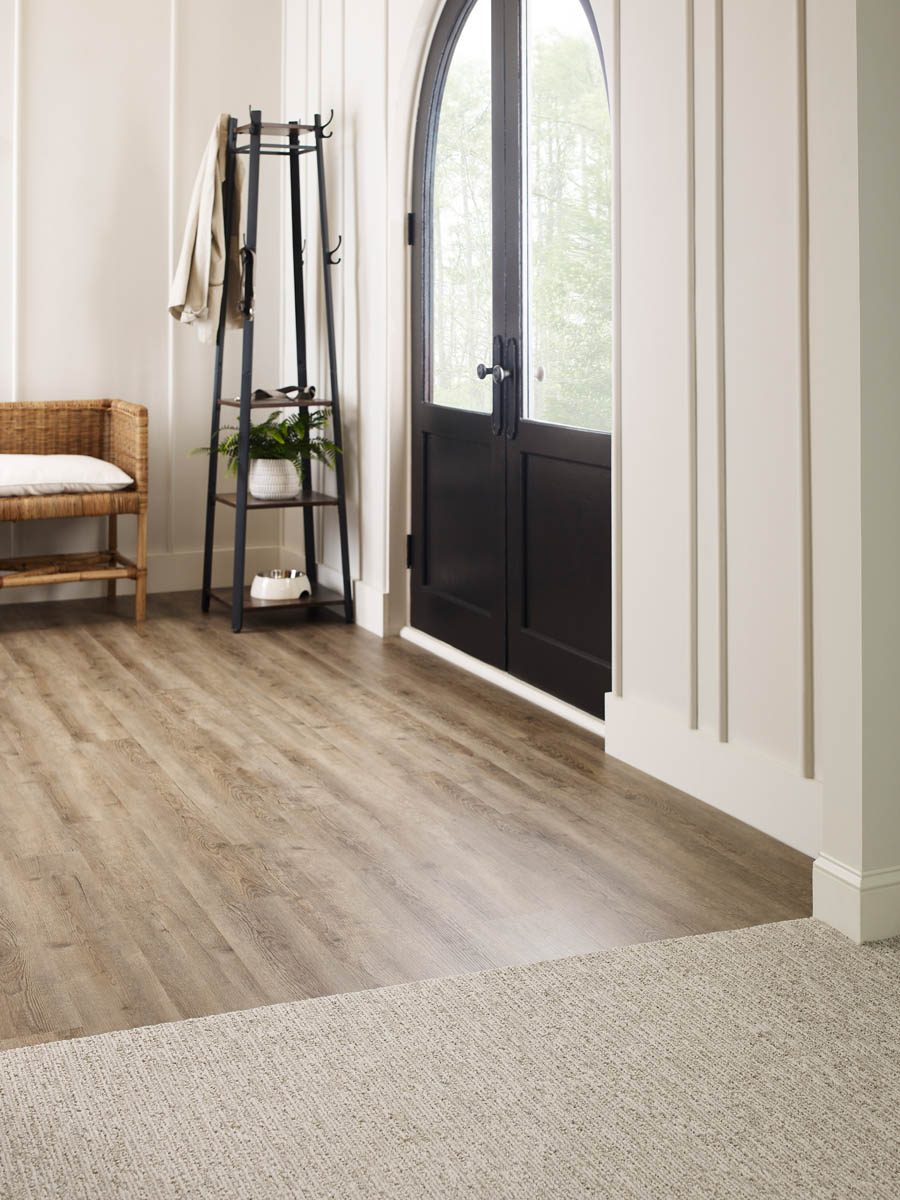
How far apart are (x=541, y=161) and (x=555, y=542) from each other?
1.10m

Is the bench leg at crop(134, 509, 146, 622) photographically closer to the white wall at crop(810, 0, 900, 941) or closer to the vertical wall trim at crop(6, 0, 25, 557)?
the vertical wall trim at crop(6, 0, 25, 557)

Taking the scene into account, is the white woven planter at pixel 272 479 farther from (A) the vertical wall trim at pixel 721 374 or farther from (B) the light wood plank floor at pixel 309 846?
(A) the vertical wall trim at pixel 721 374

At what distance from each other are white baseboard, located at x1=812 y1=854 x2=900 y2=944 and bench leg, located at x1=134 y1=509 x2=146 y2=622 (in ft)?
11.1

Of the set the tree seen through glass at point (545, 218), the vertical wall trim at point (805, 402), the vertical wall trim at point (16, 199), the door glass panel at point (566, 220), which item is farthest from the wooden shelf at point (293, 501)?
the vertical wall trim at point (805, 402)

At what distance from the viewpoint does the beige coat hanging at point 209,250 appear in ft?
17.2

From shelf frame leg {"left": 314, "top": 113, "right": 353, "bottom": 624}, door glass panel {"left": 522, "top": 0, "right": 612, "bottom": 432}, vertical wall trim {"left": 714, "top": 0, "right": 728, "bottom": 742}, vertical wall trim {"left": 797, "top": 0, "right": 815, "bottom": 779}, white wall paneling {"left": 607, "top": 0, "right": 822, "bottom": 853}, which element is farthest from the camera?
shelf frame leg {"left": 314, "top": 113, "right": 353, "bottom": 624}

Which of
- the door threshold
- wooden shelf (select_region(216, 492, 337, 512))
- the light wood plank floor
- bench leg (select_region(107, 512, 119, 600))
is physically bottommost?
the light wood plank floor

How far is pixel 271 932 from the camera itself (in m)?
2.53

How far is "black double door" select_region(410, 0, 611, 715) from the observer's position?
3.80 m

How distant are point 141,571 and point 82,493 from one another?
37 centimetres

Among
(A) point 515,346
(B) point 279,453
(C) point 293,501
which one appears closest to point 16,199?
(B) point 279,453

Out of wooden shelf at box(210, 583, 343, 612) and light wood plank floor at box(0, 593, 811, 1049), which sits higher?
wooden shelf at box(210, 583, 343, 612)

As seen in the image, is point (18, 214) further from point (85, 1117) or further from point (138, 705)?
point (85, 1117)

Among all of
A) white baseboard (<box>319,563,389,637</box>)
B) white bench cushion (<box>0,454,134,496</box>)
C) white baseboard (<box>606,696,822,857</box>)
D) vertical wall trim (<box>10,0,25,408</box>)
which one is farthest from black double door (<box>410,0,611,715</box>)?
vertical wall trim (<box>10,0,25,408</box>)
